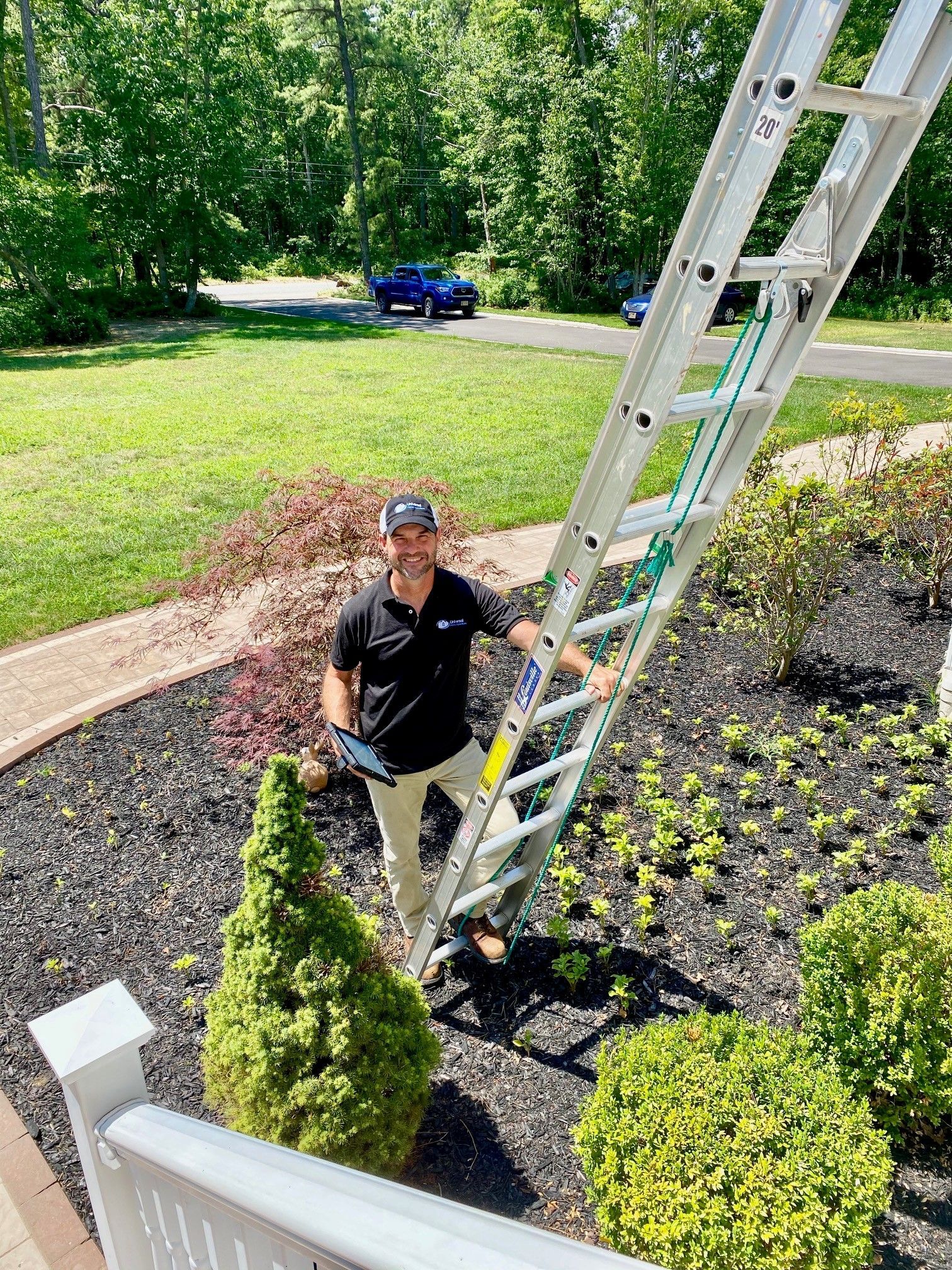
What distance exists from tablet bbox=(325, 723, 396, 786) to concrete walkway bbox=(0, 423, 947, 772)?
2733 millimetres

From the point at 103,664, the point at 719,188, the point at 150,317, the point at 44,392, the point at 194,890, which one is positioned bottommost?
A: the point at 150,317

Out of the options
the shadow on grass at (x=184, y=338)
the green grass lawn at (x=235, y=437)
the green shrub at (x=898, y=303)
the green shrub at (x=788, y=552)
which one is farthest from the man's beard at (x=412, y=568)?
the green shrub at (x=898, y=303)

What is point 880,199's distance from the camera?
1780 millimetres

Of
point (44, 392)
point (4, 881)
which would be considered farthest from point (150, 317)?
point (4, 881)

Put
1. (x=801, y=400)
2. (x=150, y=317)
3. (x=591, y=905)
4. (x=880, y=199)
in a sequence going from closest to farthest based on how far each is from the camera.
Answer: (x=880, y=199), (x=591, y=905), (x=801, y=400), (x=150, y=317)

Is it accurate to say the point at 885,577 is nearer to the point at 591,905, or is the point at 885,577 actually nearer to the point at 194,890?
the point at 591,905

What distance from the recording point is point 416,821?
11.2 feet

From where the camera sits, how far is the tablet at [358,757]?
9.34 ft

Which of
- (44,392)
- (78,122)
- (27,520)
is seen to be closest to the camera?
(27,520)

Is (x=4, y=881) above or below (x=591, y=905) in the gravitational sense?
below

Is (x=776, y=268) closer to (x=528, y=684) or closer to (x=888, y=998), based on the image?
(x=528, y=684)

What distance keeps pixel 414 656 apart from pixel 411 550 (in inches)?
16.2

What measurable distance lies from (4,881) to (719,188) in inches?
168

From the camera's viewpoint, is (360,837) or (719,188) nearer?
(719,188)
